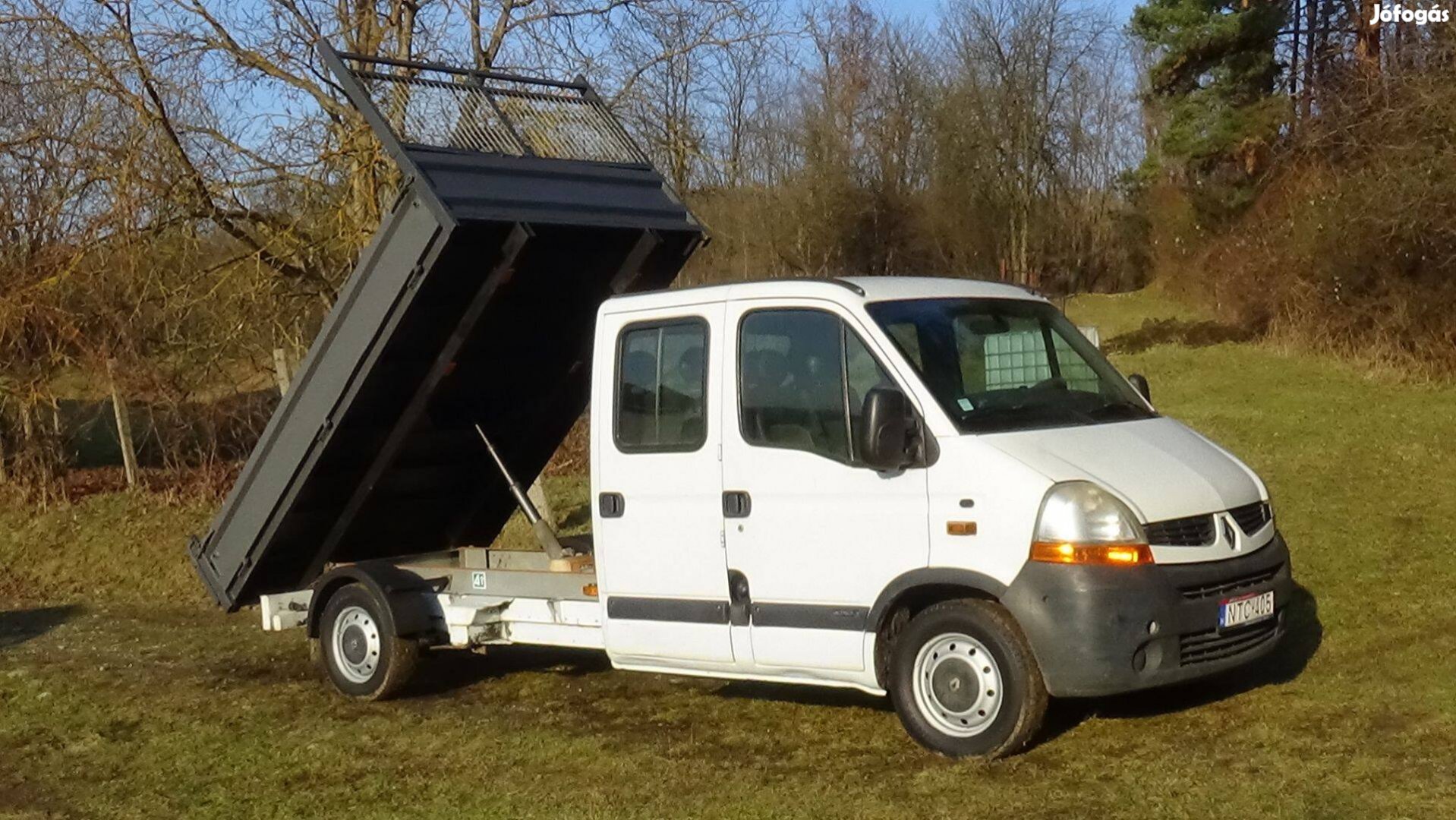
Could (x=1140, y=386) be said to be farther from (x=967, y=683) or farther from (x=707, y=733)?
(x=707, y=733)

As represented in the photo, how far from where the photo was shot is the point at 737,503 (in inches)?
285

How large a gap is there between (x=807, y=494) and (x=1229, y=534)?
186cm

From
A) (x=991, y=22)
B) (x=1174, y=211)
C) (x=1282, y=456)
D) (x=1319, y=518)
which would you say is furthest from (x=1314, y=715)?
(x=991, y=22)

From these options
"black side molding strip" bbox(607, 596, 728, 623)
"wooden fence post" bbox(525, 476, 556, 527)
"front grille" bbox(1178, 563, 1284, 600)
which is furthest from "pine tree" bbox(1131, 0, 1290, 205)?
"black side molding strip" bbox(607, 596, 728, 623)

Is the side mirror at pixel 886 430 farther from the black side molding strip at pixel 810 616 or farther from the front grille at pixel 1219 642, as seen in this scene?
the front grille at pixel 1219 642

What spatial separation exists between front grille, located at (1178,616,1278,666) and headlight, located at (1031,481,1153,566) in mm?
450

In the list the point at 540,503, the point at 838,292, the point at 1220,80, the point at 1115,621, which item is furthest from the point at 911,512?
the point at 1220,80

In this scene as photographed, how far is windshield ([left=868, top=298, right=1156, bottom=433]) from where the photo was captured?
6.90 meters

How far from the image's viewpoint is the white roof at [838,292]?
718cm

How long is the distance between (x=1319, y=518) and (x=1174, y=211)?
23138mm

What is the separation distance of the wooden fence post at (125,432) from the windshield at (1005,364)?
12241 mm

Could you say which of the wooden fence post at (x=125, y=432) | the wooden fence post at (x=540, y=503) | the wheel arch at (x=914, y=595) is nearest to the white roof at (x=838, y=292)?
the wheel arch at (x=914, y=595)

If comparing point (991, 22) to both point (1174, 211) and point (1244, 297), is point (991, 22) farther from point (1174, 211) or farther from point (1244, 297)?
point (1244, 297)

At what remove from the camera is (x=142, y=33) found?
13.0 m
